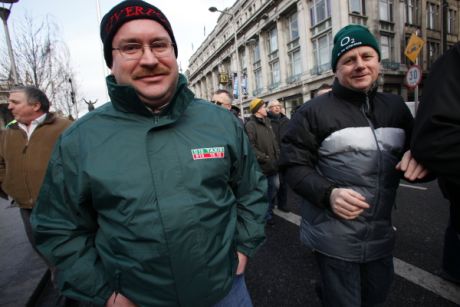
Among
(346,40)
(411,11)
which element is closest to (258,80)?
(411,11)

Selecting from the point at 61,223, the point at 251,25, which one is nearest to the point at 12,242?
the point at 61,223

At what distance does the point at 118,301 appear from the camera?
1230mm

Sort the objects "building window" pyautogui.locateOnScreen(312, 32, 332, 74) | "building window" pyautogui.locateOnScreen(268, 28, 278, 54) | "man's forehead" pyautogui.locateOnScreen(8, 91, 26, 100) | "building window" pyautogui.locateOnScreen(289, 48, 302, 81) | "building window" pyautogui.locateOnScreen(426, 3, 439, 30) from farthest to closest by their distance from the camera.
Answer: "building window" pyautogui.locateOnScreen(268, 28, 278, 54) < "building window" pyautogui.locateOnScreen(289, 48, 302, 81) < "building window" pyautogui.locateOnScreen(426, 3, 439, 30) < "building window" pyautogui.locateOnScreen(312, 32, 332, 74) < "man's forehead" pyautogui.locateOnScreen(8, 91, 26, 100)

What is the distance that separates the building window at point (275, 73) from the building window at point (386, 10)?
10.8 m

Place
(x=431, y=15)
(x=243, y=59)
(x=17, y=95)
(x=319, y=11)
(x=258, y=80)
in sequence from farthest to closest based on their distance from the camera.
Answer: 1. (x=243, y=59)
2. (x=258, y=80)
3. (x=431, y=15)
4. (x=319, y=11)
5. (x=17, y=95)

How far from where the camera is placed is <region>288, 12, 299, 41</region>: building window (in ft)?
86.8

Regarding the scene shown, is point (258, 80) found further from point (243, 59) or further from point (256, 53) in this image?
point (243, 59)

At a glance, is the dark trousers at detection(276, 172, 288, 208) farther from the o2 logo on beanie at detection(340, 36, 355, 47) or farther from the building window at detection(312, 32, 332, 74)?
the building window at detection(312, 32, 332, 74)

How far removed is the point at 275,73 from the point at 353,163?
31.1 m

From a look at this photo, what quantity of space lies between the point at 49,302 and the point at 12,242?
2.04 meters

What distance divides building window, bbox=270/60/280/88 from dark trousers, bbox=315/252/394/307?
97.6 ft

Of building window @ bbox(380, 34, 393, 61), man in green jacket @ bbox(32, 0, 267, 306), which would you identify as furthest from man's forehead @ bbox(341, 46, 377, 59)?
building window @ bbox(380, 34, 393, 61)

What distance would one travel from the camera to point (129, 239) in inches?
45.6

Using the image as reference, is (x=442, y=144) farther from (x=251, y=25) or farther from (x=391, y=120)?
(x=251, y=25)
